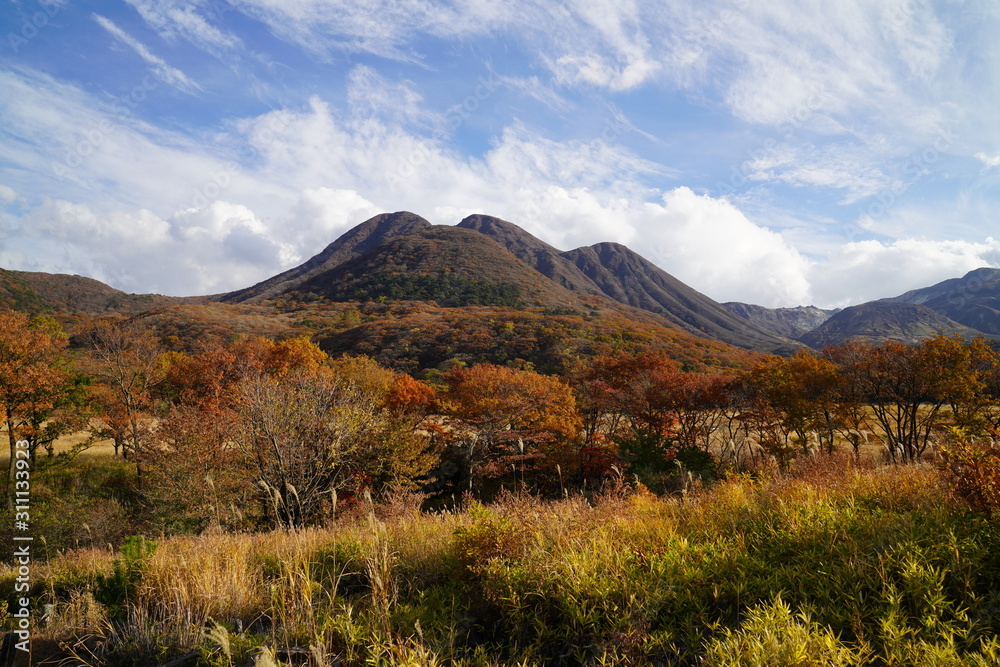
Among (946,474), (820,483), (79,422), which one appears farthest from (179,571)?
(79,422)

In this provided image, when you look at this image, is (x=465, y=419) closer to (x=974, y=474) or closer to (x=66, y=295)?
(x=974, y=474)

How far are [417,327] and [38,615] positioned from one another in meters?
66.4

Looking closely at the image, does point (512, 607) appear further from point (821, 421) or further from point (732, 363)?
point (732, 363)

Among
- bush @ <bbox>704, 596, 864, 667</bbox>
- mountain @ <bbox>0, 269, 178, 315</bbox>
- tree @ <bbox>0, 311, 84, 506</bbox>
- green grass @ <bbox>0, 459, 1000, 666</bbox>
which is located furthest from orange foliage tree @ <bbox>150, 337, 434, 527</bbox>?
mountain @ <bbox>0, 269, 178, 315</bbox>

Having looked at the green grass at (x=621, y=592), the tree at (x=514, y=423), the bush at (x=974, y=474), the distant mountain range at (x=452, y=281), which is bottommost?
the tree at (x=514, y=423)

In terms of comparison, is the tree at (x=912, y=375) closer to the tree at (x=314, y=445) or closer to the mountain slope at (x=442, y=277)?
the tree at (x=314, y=445)

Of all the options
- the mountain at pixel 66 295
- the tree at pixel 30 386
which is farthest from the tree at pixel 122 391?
the mountain at pixel 66 295

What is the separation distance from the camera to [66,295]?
142 m

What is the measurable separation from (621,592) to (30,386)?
26.0 metres

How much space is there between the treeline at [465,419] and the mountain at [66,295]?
118 metres

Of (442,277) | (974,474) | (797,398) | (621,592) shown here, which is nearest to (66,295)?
(442,277)

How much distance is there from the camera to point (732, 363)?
203 feet

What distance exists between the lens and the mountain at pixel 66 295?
108m

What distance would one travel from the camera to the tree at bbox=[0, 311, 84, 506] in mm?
18609
